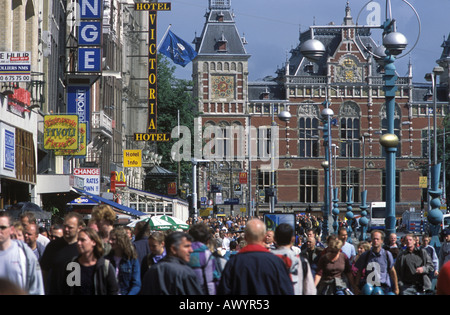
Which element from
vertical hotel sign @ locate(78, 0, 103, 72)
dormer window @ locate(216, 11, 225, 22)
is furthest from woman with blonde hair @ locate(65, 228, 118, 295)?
dormer window @ locate(216, 11, 225, 22)

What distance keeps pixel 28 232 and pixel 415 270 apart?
510 cm

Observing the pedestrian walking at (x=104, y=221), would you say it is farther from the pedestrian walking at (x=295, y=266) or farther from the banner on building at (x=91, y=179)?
the banner on building at (x=91, y=179)

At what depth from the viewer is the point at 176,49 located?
53.5m

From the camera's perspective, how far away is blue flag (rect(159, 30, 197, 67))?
174ft

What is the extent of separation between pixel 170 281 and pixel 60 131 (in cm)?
2140

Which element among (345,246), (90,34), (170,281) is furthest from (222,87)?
(170,281)

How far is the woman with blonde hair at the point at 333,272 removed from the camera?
35.3 ft

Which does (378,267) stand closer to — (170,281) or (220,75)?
(170,281)

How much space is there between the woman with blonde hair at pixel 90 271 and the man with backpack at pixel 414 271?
215 inches

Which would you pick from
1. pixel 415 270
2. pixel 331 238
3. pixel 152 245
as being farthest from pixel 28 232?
pixel 415 270

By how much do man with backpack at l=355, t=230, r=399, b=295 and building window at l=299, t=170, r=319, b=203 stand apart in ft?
268

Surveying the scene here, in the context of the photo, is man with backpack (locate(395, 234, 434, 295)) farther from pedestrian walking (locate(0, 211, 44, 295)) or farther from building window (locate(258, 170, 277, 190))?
building window (locate(258, 170, 277, 190))

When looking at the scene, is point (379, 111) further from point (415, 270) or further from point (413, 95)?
point (415, 270)
